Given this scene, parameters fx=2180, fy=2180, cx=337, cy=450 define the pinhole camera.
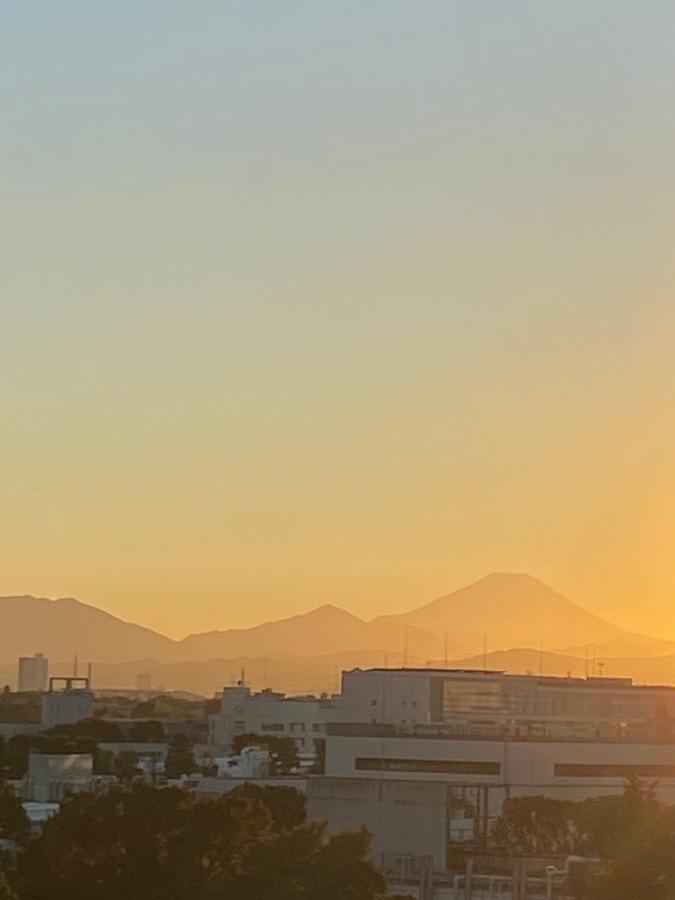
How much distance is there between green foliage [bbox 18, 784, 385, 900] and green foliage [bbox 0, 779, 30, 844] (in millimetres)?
15450

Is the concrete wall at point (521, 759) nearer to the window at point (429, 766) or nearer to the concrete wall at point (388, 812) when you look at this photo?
the window at point (429, 766)

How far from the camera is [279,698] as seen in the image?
12812 centimetres

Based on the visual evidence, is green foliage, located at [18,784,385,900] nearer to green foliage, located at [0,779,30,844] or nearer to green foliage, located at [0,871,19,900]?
green foliage, located at [0,871,19,900]

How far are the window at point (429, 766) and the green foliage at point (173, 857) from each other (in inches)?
1225

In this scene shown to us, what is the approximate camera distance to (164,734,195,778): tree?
267ft

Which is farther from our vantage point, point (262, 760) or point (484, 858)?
point (262, 760)

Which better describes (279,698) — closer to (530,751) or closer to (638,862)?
(530,751)

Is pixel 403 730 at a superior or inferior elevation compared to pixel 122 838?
superior

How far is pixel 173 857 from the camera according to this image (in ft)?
106

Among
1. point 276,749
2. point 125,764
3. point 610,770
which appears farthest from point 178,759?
point 610,770

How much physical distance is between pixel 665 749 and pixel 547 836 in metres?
13.9

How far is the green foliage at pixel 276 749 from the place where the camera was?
8088 cm

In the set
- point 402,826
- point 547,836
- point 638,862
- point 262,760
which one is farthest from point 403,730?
point 638,862

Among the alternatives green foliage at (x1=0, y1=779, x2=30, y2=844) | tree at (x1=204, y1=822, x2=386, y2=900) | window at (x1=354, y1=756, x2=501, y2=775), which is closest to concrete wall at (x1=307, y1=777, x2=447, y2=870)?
green foliage at (x1=0, y1=779, x2=30, y2=844)
